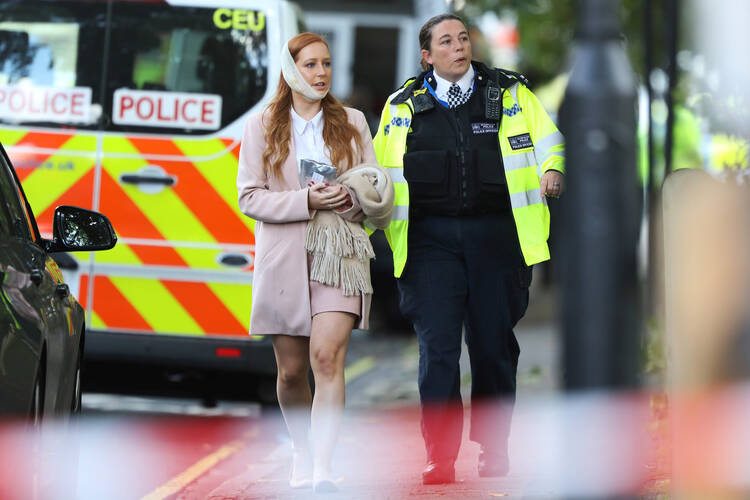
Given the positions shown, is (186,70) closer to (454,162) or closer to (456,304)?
(454,162)

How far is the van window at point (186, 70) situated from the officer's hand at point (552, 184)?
7.15 feet

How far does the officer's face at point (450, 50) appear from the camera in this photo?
6379 mm

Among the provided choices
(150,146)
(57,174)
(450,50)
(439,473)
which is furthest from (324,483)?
(57,174)

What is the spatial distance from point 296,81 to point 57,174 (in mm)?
2034

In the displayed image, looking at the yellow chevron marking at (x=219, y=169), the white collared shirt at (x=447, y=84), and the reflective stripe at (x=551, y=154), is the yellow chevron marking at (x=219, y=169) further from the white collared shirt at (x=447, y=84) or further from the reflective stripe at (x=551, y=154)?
the reflective stripe at (x=551, y=154)

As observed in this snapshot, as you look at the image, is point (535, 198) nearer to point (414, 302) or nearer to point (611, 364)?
point (414, 302)

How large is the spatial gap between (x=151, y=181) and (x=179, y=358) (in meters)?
0.85

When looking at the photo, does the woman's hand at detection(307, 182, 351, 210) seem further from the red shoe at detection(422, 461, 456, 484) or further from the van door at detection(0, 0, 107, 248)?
the van door at detection(0, 0, 107, 248)

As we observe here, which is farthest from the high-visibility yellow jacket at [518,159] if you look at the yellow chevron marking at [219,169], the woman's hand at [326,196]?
the yellow chevron marking at [219,169]

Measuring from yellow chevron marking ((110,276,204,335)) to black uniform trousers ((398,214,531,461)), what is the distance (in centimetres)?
172

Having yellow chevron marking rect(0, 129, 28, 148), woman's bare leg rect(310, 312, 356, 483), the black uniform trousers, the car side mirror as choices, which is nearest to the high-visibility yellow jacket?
the black uniform trousers

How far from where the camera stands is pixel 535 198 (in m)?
6.32

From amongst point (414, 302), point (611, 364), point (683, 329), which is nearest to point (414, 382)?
point (414, 302)

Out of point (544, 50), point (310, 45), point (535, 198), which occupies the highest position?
point (544, 50)
